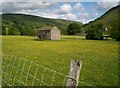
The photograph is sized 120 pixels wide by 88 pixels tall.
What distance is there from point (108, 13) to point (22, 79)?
167 meters

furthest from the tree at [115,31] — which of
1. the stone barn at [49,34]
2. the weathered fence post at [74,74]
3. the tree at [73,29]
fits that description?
the weathered fence post at [74,74]

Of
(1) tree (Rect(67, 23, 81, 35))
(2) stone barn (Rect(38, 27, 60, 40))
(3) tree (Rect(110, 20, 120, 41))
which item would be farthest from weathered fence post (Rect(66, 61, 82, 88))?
(1) tree (Rect(67, 23, 81, 35))

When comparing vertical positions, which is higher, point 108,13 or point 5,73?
point 108,13

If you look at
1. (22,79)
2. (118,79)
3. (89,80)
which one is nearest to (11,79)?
(22,79)

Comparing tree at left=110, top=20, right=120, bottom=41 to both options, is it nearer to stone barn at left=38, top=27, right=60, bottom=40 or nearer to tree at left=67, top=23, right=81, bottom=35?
tree at left=67, top=23, right=81, bottom=35

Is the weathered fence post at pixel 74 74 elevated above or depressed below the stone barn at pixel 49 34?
above

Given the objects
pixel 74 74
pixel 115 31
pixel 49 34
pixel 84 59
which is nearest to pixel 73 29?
pixel 49 34

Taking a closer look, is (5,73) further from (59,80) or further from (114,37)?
(114,37)

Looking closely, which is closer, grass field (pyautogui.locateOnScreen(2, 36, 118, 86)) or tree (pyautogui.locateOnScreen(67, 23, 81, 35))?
grass field (pyautogui.locateOnScreen(2, 36, 118, 86))

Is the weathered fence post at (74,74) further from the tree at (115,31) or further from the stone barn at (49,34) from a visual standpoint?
the stone barn at (49,34)

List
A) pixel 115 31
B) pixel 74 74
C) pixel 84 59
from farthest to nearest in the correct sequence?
pixel 115 31 < pixel 84 59 < pixel 74 74

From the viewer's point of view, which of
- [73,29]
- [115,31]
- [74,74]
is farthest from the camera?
[73,29]

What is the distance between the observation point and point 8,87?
8.10 m

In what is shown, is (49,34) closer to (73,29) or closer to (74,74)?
(73,29)
